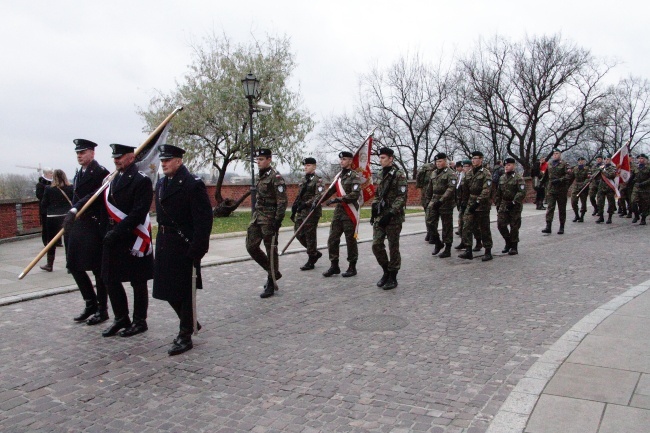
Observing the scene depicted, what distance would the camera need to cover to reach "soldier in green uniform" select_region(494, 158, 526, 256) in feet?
37.0

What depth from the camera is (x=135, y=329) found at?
597 centimetres

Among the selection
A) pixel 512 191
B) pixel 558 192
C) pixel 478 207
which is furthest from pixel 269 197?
pixel 558 192

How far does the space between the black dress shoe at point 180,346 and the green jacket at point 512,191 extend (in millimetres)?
7981

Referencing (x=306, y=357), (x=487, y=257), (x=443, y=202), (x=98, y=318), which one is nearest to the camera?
(x=306, y=357)

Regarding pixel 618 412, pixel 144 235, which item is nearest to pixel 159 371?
pixel 144 235

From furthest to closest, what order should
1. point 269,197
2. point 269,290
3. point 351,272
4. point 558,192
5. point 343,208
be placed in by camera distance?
point 558,192, point 351,272, point 343,208, point 269,197, point 269,290

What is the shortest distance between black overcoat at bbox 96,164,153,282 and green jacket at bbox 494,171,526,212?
797cm

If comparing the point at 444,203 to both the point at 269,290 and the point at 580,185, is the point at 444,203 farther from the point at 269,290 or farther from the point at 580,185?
the point at 580,185

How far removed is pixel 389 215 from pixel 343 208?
1.20m

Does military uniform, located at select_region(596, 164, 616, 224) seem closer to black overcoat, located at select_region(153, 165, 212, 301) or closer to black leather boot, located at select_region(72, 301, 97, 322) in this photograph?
black overcoat, located at select_region(153, 165, 212, 301)

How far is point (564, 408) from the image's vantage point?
378 cm

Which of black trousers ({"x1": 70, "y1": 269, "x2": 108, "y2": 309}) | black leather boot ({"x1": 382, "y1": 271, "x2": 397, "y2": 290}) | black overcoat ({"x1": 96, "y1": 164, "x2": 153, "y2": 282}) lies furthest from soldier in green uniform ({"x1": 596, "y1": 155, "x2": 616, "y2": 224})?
black trousers ({"x1": 70, "y1": 269, "x2": 108, "y2": 309})

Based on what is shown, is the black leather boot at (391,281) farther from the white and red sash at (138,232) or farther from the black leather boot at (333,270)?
the white and red sash at (138,232)

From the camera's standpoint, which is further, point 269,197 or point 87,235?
point 269,197
